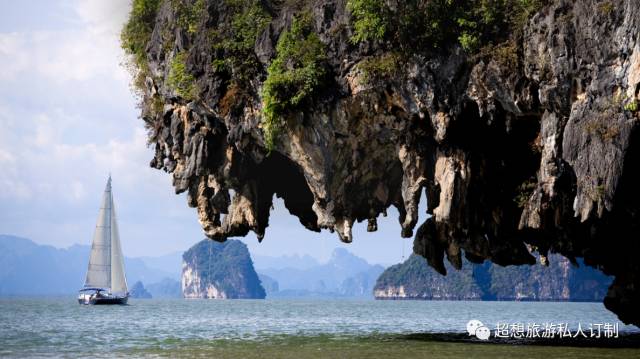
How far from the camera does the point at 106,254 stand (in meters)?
77.8

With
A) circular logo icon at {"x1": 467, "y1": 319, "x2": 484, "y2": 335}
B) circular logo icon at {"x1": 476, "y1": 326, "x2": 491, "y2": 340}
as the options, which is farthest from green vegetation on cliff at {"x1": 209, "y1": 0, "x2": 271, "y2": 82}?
circular logo icon at {"x1": 467, "y1": 319, "x2": 484, "y2": 335}

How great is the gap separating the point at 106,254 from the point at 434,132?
6072 cm

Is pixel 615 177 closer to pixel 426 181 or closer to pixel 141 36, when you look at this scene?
pixel 426 181

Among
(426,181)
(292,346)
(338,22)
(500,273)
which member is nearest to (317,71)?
(338,22)

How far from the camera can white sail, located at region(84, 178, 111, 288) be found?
249 ft

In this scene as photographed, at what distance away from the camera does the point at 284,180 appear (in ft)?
96.6

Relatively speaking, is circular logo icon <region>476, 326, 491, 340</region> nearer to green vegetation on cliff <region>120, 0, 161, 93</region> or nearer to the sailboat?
green vegetation on cliff <region>120, 0, 161, 93</region>

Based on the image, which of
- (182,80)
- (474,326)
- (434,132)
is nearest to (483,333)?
(474,326)

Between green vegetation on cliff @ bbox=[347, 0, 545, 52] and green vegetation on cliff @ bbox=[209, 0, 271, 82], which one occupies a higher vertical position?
green vegetation on cliff @ bbox=[209, 0, 271, 82]

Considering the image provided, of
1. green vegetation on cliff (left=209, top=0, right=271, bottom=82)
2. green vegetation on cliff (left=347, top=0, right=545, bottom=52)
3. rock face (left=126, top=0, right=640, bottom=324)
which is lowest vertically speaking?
rock face (left=126, top=0, right=640, bottom=324)

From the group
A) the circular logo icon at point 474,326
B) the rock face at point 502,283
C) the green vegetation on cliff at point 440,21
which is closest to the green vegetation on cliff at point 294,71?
the green vegetation on cliff at point 440,21

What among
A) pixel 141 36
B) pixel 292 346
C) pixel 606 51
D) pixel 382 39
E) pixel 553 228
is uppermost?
pixel 141 36

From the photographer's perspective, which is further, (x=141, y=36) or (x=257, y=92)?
(x=141, y=36)

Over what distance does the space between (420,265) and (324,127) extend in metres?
172
